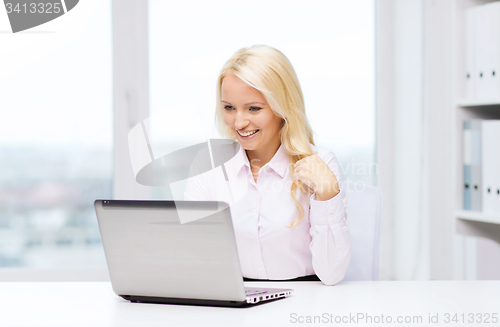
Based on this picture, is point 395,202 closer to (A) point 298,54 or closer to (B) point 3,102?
(A) point 298,54

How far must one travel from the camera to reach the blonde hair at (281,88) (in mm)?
1433

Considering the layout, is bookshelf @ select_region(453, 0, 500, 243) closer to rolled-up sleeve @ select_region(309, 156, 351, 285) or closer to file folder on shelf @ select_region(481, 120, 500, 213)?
file folder on shelf @ select_region(481, 120, 500, 213)

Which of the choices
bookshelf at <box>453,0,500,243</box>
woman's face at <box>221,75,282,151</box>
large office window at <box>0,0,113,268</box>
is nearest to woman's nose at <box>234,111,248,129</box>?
woman's face at <box>221,75,282,151</box>

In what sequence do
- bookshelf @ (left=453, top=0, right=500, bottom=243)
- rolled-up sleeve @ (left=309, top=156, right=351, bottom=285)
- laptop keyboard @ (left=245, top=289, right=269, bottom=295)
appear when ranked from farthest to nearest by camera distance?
bookshelf @ (left=453, top=0, right=500, bottom=243)
rolled-up sleeve @ (left=309, top=156, right=351, bottom=285)
laptop keyboard @ (left=245, top=289, right=269, bottom=295)

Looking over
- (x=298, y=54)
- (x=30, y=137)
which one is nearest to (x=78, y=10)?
(x=30, y=137)

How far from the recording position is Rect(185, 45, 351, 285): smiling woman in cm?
142

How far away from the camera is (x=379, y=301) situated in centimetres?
101

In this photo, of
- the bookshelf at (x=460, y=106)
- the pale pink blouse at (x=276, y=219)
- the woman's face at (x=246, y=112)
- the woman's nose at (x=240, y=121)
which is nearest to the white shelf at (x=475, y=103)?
the bookshelf at (x=460, y=106)

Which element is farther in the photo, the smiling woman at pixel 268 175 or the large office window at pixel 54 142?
the large office window at pixel 54 142

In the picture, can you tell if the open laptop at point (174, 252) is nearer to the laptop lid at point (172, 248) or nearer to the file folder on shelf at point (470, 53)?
the laptop lid at point (172, 248)

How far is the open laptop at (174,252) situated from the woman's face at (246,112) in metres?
0.58

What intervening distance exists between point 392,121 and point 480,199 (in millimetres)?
944

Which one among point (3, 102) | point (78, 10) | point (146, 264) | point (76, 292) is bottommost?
point (76, 292)

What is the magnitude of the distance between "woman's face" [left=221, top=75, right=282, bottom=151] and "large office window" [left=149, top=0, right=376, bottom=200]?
1.03 metres
